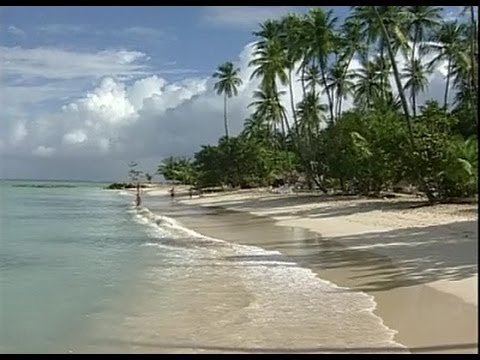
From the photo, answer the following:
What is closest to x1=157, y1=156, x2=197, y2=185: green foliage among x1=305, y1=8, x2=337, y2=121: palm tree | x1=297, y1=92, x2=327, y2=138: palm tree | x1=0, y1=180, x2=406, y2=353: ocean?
x1=297, y1=92, x2=327, y2=138: palm tree

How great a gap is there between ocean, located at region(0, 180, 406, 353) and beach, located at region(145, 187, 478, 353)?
406mm

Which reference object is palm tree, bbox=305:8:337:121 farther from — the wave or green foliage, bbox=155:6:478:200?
the wave

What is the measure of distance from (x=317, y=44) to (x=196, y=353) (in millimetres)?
31194

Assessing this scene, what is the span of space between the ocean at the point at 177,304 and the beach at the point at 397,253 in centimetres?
41

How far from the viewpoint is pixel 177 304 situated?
30.4 feet

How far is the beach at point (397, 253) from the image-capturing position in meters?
6.59

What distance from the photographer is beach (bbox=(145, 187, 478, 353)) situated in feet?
21.6

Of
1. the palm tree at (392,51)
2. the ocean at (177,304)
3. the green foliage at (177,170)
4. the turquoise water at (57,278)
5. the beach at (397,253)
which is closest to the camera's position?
the beach at (397,253)

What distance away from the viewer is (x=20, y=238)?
72.7 ft

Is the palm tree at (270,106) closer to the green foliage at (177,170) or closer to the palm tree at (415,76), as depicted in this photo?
the palm tree at (415,76)

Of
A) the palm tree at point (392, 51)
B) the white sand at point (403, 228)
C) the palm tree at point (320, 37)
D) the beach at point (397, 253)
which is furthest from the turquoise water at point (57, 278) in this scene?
the palm tree at point (320, 37)

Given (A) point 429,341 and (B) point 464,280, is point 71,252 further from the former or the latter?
(A) point 429,341

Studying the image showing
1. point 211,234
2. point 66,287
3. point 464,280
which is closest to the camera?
point 464,280

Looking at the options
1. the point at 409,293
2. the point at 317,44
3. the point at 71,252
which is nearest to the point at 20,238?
the point at 71,252
